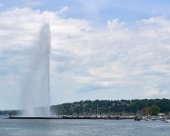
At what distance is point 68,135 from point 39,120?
71.5m

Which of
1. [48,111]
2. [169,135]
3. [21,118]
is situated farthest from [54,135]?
[21,118]

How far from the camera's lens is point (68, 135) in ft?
312

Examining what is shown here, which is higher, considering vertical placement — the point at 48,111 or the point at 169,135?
the point at 48,111

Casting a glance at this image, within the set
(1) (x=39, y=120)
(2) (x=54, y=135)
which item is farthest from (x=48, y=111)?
(2) (x=54, y=135)

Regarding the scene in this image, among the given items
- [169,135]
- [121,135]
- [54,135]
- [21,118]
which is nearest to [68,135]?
[54,135]

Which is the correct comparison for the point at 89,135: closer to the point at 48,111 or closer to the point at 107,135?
the point at 107,135

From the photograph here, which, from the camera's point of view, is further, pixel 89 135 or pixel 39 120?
pixel 39 120

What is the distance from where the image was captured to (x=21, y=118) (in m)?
184

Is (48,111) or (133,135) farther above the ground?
(48,111)

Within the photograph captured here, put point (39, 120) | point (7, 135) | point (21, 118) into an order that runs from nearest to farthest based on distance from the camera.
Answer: point (7, 135) → point (39, 120) → point (21, 118)

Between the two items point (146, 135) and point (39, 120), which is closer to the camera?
point (146, 135)

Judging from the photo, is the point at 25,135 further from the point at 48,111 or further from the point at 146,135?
the point at 48,111

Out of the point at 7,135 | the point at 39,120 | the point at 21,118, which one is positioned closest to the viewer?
the point at 7,135

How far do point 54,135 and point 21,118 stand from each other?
89881 millimetres
